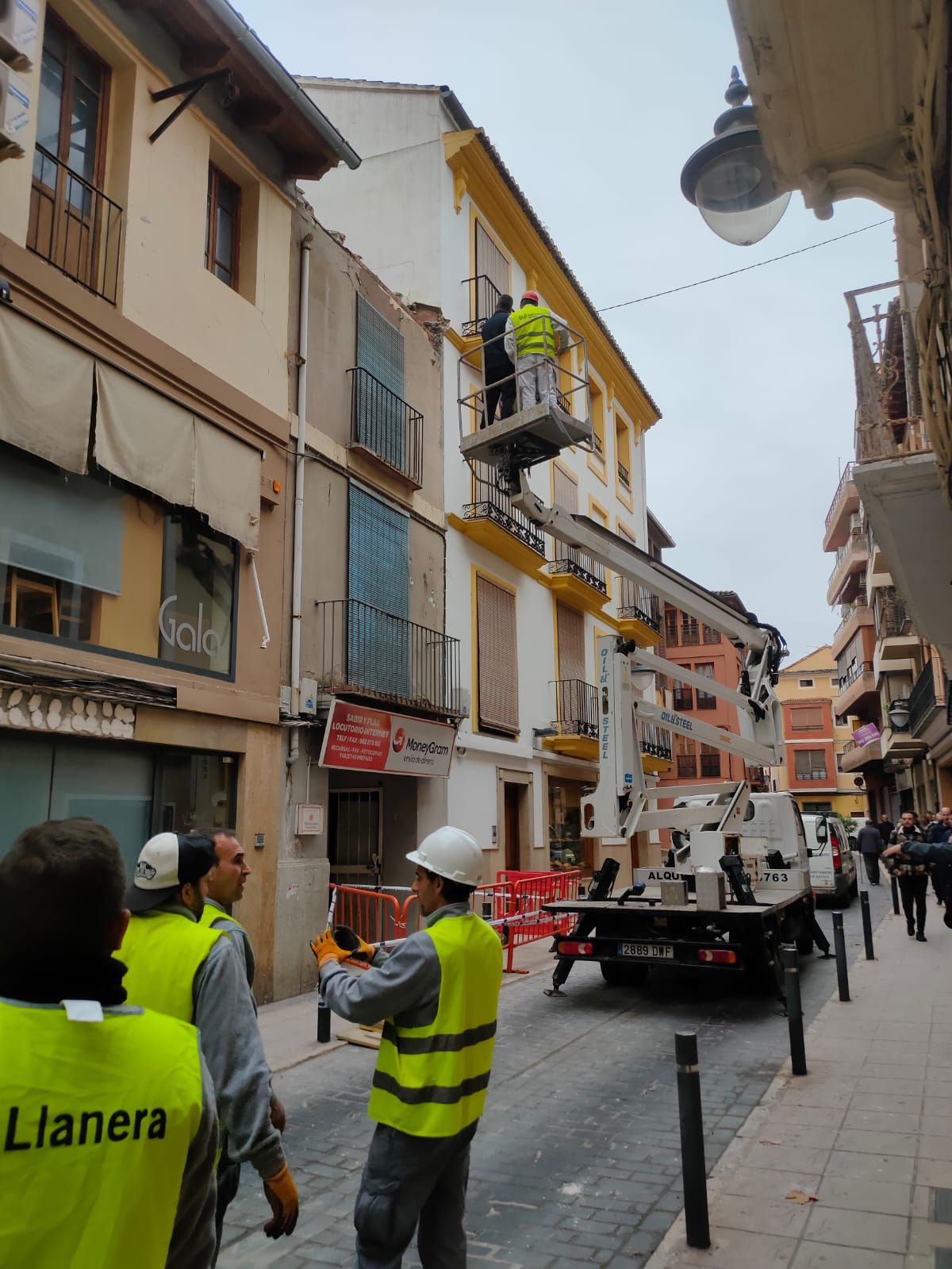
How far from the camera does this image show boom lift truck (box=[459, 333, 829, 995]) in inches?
373

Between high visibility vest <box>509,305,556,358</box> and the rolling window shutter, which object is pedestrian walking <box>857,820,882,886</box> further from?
high visibility vest <box>509,305,556,358</box>

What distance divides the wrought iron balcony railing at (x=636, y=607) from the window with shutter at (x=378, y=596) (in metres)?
11.6

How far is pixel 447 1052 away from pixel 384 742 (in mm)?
9626

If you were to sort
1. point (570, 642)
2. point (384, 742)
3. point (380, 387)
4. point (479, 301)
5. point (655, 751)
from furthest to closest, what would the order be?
1. point (655, 751)
2. point (570, 642)
3. point (479, 301)
4. point (380, 387)
5. point (384, 742)

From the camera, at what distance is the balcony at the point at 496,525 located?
1648cm

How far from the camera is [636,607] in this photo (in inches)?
1044

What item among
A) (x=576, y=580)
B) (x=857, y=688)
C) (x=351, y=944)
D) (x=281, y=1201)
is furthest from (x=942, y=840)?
(x=857, y=688)

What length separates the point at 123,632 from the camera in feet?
30.4

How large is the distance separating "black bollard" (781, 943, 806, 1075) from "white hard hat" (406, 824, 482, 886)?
4154mm

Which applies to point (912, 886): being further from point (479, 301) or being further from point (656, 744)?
point (479, 301)

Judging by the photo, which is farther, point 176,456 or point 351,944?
point 176,456

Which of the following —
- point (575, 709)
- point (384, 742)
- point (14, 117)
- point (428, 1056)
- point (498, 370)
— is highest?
point (14, 117)

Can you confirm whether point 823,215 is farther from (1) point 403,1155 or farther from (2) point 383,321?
(2) point 383,321

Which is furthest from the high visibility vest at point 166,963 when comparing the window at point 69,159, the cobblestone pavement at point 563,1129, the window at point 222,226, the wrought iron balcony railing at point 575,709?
the wrought iron balcony railing at point 575,709
